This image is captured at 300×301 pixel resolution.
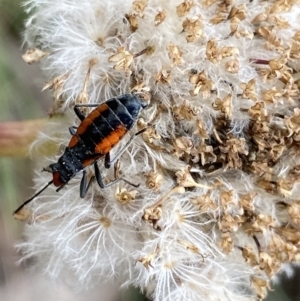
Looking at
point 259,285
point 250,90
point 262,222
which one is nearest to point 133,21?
point 250,90

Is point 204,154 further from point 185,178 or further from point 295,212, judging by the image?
point 295,212

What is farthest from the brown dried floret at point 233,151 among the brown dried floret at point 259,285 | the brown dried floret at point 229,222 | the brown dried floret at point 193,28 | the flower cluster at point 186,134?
the brown dried floret at point 259,285

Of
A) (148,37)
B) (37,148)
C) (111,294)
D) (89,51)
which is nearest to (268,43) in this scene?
(148,37)

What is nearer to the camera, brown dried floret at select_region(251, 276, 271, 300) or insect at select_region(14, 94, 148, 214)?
insect at select_region(14, 94, 148, 214)

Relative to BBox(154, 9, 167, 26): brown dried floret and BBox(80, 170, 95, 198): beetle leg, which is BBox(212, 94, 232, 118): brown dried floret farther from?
BBox(80, 170, 95, 198): beetle leg

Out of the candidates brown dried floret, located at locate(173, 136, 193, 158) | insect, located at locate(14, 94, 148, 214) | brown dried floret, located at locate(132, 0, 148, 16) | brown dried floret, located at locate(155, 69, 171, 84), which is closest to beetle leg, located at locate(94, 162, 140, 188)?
insect, located at locate(14, 94, 148, 214)
